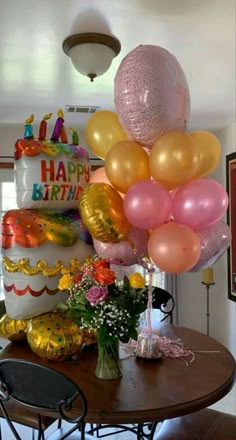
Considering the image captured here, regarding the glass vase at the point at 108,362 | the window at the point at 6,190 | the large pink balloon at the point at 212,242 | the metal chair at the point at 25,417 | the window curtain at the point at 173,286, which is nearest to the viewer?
the glass vase at the point at 108,362

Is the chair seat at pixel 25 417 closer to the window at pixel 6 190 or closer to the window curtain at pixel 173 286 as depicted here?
the window at pixel 6 190

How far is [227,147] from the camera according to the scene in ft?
13.5

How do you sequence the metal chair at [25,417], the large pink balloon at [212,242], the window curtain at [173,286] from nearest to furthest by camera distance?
the large pink balloon at [212,242] → the metal chair at [25,417] → the window curtain at [173,286]

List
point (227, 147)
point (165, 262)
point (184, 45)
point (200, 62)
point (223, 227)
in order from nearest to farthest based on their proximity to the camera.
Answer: point (165, 262), point (223, 227), point (184, 45), point (200, 62), point (227, 147)

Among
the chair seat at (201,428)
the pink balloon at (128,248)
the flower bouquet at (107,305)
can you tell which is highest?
the pink balloon at (128,248)


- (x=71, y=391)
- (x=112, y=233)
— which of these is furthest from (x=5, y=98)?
(x=71, y=391)

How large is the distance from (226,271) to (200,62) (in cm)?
231

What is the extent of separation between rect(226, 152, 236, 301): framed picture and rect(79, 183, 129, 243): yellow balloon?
2339mm

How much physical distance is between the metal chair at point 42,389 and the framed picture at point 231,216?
8.93ft

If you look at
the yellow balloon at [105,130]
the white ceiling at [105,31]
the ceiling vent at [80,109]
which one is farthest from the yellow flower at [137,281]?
the ceiling vent at [80,109]

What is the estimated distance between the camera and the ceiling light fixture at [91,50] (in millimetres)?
2076

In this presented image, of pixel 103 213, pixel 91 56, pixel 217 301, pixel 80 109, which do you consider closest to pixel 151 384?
pixel 103 213

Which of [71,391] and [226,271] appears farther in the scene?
[226,271]

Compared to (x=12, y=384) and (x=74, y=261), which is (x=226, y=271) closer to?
(x=74, y=261)
